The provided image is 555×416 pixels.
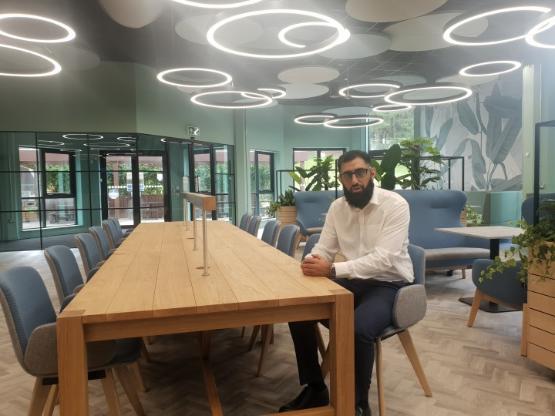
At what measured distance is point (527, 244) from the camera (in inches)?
99.2

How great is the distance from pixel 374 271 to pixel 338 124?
1079cm

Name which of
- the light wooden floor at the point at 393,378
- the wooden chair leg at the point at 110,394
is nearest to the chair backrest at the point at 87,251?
the light wooden floor at the point at 393,378

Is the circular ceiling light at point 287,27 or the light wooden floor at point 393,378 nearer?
the light wooden floor at point 393,378

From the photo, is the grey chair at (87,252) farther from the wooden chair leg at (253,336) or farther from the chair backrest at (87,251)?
the wooden chair leg at (253,336)

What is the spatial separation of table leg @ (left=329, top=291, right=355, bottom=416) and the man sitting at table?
0.32m

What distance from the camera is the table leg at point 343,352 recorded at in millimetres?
1641

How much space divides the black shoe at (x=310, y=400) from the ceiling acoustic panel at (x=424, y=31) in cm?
510

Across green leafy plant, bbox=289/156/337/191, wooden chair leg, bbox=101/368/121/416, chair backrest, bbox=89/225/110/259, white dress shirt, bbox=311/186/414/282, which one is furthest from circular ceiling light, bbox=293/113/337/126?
wooden chair leg, bbox=101/368/121/416

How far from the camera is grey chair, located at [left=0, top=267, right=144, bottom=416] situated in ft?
5.48

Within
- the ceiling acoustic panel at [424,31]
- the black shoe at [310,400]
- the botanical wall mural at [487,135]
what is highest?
the ceiling acoustic panel at [424,31]

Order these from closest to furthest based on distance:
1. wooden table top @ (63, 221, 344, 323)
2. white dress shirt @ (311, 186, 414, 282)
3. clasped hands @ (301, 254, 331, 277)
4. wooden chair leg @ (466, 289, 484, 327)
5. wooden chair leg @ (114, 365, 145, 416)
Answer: wooden table top @ (63, 221, 344, 323)
clasped hands @ (301, 254, 331, 277)
wooden chair leg @ (114, 365, 145, 416)
white dress shirt @ (311, 186, 414, 282)
wooden chair leg @ (466, 289, 484, 327)

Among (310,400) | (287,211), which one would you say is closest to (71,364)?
(310,400)

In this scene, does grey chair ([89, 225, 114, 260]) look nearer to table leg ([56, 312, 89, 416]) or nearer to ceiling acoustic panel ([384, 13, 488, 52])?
table leg ([56, 312, 89, 416])

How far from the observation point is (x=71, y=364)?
1398 mm
